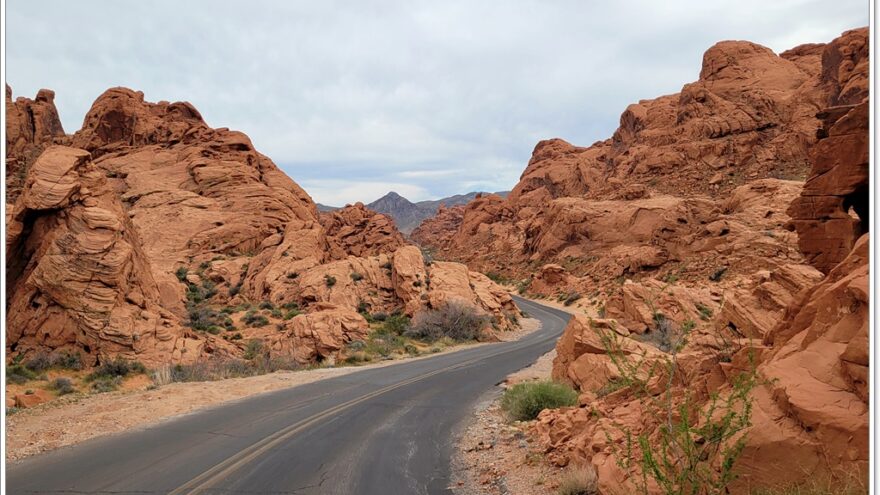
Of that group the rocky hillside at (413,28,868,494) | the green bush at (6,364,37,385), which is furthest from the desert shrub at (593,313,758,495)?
the green bush at (6,364,37,385)

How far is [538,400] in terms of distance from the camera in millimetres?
10422

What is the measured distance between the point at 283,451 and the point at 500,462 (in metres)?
3.46

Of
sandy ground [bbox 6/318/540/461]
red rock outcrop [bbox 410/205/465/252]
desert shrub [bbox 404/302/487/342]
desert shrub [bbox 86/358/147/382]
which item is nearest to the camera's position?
sandy ground [bbox 6/318/540/461]

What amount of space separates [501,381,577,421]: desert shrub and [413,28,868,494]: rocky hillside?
0.60 metres

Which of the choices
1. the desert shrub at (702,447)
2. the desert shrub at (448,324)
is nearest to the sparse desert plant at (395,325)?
the desert shrub at (448,324)

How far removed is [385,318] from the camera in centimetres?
3114

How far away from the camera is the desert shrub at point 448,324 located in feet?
96.5

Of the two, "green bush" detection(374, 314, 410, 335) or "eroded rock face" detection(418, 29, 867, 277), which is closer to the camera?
"green bush" detection(374, 314, 410, 335)

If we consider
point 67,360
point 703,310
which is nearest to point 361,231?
point 67,360

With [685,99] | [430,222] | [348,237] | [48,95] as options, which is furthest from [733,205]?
[430,222]

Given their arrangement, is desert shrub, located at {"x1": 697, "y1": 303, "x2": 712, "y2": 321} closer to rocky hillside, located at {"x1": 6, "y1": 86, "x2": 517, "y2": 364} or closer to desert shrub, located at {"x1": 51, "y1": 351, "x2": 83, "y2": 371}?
rocky hillside, located at {"x1": 6, "y1": 86, "x2": 517, "y2": 364}

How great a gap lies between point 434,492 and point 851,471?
444 centimetres

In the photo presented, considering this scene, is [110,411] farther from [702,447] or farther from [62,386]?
[702,447]

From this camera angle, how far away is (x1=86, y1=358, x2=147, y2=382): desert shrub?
52.2ft
